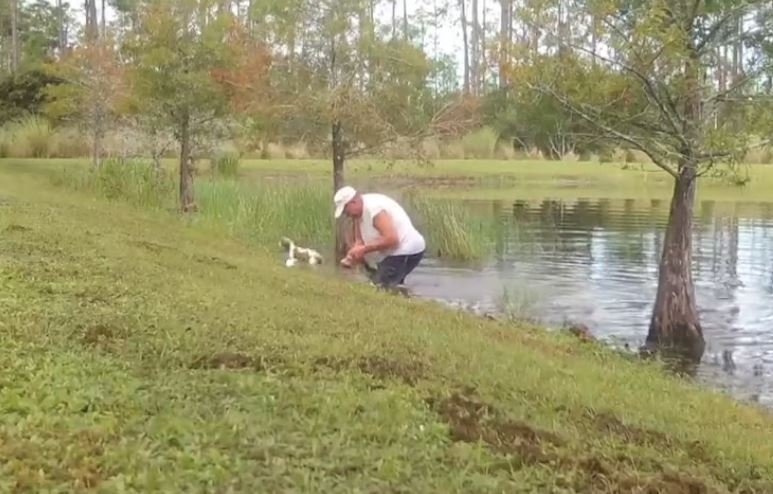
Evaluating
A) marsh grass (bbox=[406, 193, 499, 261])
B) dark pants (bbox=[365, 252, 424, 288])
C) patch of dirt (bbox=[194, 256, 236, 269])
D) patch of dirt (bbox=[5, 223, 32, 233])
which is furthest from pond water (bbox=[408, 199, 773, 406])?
patch of dirt (bbox=[5, 223, 32, 233])

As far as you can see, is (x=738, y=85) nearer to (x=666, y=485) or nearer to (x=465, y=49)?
(x=666, y=485)

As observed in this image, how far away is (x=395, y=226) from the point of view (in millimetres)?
11664

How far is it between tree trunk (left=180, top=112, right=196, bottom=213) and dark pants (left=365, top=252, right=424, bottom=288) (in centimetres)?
848

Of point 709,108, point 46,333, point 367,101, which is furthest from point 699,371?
point 367,101

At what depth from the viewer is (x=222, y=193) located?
21250mm

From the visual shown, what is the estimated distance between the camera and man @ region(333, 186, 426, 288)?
11.4m

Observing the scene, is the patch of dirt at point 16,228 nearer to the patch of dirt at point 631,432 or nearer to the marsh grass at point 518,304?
the marsh grass at point 518,304

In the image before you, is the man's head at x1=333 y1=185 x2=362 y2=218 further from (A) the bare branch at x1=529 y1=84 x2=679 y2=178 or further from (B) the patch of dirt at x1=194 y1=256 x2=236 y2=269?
(A) the bare branch at x1=529 y1=84 x2=679 y2=178

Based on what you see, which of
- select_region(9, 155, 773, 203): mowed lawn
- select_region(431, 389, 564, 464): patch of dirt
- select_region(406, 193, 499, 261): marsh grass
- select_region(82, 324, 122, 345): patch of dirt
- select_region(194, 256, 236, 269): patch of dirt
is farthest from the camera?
select_region(9, 155, 773, 203): mowed lawn

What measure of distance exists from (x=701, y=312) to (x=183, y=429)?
34.3ft

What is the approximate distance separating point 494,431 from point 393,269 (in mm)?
7041

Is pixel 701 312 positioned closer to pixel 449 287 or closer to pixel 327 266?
pixel 449 287

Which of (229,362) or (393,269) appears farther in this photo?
(393,269)

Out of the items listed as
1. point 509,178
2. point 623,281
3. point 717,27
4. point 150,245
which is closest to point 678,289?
point 717,27
